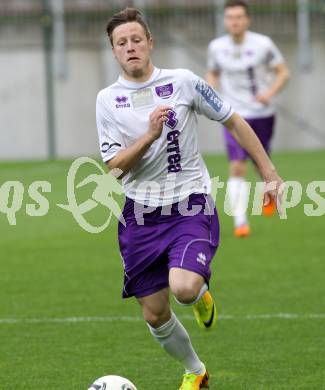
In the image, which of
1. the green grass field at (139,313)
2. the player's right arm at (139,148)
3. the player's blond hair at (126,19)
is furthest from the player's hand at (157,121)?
the green grass field at (139,313)

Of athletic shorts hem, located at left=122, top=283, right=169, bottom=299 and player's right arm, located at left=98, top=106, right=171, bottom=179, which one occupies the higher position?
player's right arm, located at left=98, top=106, right=171, bottom=179

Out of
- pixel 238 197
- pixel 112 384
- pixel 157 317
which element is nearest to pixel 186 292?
pixel 157 317

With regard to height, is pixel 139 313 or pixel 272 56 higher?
pixel 272 56

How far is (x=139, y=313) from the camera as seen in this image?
28.0 feet

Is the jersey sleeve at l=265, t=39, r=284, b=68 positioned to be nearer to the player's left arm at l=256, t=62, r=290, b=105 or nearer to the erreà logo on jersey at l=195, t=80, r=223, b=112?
the player's left arm at l=256, t=62, r=290, b=105

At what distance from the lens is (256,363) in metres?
6.82

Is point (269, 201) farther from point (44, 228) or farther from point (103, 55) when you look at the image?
point (103, 55)

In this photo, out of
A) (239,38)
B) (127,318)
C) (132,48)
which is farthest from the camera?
(239,38)

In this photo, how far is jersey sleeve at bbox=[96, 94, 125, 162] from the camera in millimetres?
6250

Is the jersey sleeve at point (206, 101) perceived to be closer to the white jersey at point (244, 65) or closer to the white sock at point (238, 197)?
the white sock at point (238, 197)

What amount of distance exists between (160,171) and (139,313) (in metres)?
2.42

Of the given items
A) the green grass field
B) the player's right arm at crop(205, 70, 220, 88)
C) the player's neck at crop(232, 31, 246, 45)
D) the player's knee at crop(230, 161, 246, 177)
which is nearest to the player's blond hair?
the green grass field

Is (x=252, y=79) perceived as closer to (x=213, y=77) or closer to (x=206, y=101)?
(x=213, y=77)

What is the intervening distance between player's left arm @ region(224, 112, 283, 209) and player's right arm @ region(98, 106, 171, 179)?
60 cm
